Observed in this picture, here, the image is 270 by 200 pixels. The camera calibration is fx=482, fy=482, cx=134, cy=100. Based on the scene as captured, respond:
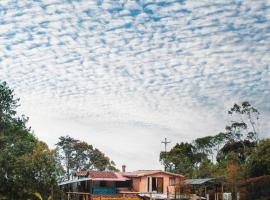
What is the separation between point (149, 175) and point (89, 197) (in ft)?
20.7

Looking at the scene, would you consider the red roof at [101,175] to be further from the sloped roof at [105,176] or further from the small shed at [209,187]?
the small shed at [209,187]

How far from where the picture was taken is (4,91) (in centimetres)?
5662

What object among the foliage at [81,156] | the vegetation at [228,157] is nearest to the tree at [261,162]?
the vegetation at [228,157]

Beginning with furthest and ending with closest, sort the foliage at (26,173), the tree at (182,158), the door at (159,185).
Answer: the tree at (182,158)
the door at (159,185)
the foliage at (26,173)

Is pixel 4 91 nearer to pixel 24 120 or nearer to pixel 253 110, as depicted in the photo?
pixel 24 120

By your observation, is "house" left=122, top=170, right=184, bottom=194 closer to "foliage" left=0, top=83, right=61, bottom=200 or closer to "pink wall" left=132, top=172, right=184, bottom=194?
"pink wall" left=132, top=172, right=184, bottom=194

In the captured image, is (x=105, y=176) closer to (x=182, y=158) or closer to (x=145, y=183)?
(x=145, y=183)

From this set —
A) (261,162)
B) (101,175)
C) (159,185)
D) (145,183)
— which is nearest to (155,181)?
(159,185)

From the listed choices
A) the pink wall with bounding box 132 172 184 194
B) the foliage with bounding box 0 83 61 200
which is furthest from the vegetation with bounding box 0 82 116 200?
the pink wall with bounding box 132 172 184 194

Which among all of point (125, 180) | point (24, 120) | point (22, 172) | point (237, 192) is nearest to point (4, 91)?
point (24, 120)

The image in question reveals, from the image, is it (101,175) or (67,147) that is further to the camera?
(67,147)

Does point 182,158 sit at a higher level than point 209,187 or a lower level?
higher

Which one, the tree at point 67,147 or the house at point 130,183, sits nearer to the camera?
the house at point 130,183

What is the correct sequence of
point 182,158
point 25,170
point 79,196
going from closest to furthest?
point 25,170 < point 79,196 < point 182,158
